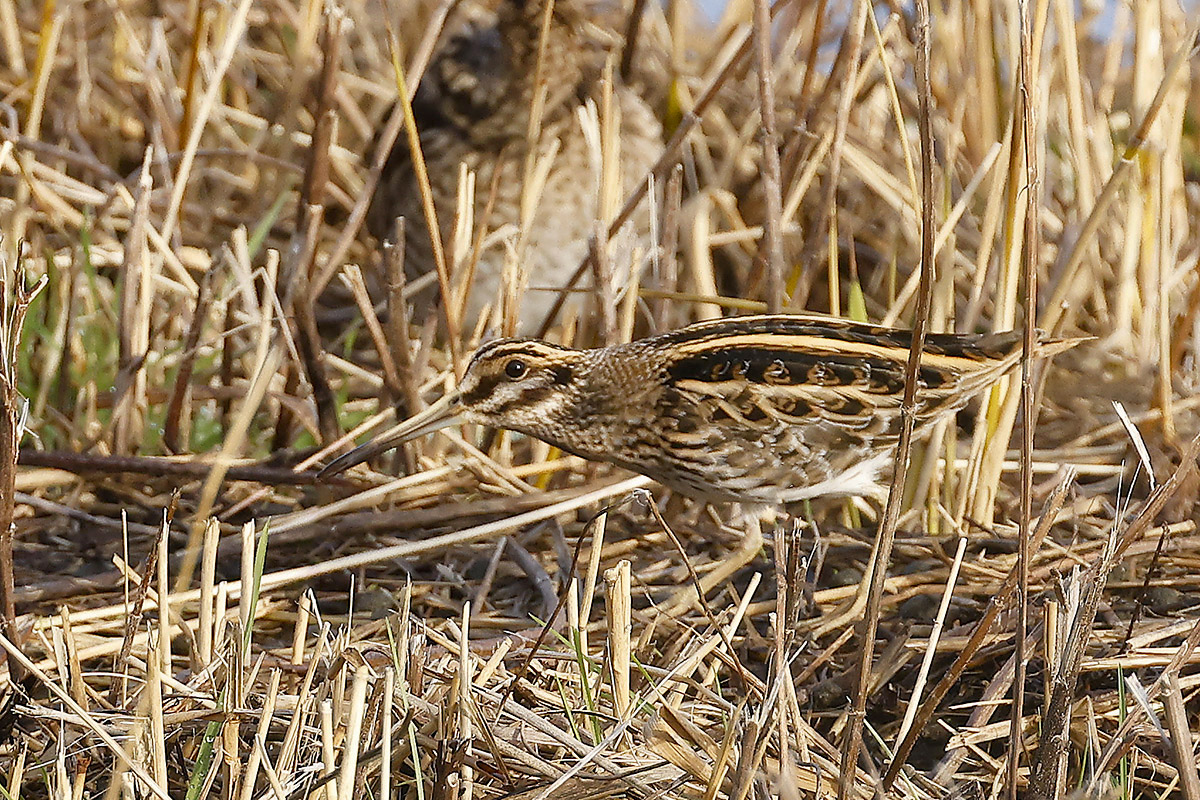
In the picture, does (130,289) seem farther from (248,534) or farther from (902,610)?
(902,610)

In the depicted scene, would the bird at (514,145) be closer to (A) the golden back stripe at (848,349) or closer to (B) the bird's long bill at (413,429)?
(B) the bird's long bill at (413,429)

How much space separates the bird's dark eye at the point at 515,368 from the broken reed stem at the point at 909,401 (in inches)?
52.0

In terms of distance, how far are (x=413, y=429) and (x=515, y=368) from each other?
0.27 m

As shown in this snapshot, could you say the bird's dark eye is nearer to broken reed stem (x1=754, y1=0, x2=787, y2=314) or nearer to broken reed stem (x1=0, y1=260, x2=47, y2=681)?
broken reed stem (x1=754, y1=0, x2=787, y2=314)

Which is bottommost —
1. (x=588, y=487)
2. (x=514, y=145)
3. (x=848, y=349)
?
(x=588, y=487)

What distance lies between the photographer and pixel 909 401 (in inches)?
87.9

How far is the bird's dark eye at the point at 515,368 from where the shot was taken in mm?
3430

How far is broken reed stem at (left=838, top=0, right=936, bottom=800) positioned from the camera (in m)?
2.10

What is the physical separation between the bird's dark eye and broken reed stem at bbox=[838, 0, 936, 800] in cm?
132

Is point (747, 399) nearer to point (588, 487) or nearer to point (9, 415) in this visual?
point (588, 487)

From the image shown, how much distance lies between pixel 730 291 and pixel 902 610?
2.55 meters

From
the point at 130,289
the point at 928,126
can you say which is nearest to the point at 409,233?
the point at 130,289

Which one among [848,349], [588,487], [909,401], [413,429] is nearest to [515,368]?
[413,429]

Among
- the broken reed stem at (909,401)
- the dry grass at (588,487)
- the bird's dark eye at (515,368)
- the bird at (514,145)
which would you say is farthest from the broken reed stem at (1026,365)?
the bird at (514,145)
